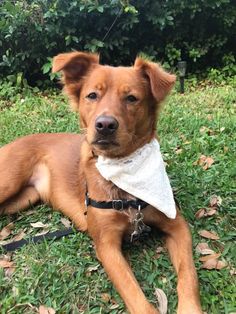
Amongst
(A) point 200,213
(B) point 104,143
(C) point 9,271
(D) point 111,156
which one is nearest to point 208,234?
(A) point 200,213

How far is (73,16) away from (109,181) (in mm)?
5382

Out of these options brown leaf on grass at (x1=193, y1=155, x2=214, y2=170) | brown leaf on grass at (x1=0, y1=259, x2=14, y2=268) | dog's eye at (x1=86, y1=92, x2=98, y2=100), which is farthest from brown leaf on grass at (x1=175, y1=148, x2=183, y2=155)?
brown leaf on grass at (x1=0, y1=259, x2=14, y2=268)

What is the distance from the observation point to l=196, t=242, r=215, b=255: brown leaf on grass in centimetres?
366

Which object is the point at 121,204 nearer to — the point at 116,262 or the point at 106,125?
the point at 116,262

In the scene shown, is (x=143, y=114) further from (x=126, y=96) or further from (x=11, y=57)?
(x=11, y=57)

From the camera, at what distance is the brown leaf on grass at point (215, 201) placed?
4219 millimetres

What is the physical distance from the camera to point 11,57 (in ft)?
28.4

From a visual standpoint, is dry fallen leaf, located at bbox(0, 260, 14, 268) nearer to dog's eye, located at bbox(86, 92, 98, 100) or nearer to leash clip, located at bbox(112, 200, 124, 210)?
leash clip, located at bbox(112, 200, 124, 210)

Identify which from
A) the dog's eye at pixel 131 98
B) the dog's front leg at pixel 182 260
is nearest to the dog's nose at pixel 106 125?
the dog's eye at pixel 131 98

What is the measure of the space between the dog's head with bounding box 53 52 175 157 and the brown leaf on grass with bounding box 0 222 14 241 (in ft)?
3.84

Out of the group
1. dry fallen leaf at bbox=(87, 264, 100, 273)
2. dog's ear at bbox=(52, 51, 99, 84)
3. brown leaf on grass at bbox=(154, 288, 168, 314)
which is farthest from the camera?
dog's ear at bbox=(52, 51, 99, 84)

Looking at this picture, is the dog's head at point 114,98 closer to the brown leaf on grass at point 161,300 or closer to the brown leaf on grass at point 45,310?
the brown leaf on grass at point 161,300

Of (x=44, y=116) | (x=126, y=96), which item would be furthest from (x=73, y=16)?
(x=126, y=96)

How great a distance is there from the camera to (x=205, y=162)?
197 inches
